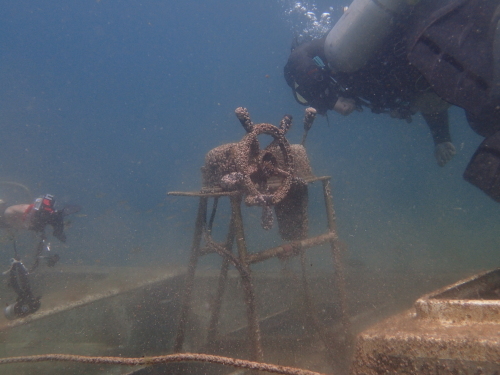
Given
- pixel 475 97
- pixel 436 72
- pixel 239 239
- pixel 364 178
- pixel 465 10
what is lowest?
pixel 364 178

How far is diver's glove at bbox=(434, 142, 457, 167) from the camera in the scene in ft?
15.8

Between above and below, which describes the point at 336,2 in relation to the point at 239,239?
above

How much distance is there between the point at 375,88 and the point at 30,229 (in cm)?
693

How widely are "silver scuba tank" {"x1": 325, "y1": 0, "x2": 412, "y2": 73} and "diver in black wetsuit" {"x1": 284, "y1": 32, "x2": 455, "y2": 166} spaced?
0.16 m

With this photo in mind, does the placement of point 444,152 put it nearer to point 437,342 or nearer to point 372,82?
point 372,82

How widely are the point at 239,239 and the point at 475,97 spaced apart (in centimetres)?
268

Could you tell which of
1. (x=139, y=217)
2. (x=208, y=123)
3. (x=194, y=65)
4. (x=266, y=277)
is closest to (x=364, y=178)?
(x=208, y=123)

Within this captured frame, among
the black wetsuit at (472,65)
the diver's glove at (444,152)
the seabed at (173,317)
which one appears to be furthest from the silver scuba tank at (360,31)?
the seabed at (173,317)

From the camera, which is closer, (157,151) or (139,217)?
(139,217)

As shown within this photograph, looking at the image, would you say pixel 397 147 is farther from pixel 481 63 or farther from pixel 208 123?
pixel 481 63

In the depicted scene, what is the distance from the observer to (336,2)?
31.7 meters

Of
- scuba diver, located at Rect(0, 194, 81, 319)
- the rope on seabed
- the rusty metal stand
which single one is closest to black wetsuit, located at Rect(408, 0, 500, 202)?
the rusty metal stand

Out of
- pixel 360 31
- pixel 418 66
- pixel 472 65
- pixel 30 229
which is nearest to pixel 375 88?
pixel 360 31

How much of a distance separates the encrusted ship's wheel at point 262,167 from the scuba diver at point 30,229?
4.07 m
